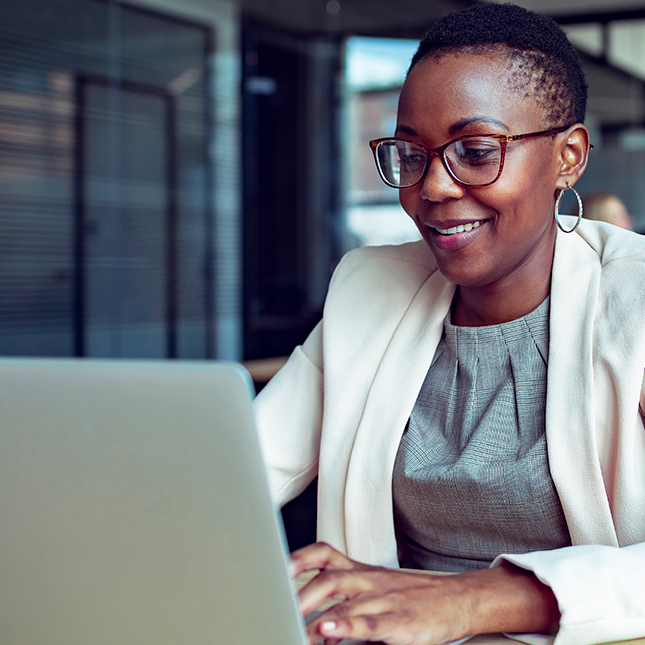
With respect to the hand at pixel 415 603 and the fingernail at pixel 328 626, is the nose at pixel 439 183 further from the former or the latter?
the fingernail at pixel 328 626

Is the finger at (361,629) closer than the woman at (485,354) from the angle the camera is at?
Yes

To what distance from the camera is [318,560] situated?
2.69 ft

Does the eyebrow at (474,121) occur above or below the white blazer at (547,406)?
above

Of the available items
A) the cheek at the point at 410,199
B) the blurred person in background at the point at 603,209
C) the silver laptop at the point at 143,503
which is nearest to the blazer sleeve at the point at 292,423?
the cheek at the point at 410,199

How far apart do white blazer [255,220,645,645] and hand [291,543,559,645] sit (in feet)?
0.09

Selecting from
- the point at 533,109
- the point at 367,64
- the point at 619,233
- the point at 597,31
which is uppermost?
the point at 597,31

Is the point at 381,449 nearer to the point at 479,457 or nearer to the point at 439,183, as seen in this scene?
the point at 479,457

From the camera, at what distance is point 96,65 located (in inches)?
149

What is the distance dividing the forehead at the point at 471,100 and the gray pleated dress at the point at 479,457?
287 mm

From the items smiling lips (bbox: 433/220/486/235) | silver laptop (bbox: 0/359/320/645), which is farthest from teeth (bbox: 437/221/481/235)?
silver laptop (bbox: 0/359/320/645)

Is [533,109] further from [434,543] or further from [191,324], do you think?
[191,324]

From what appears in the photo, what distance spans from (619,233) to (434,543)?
21.5 inches

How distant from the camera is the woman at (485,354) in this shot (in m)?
1.01

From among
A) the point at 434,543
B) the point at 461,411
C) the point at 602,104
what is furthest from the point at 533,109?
the point at 602,104
